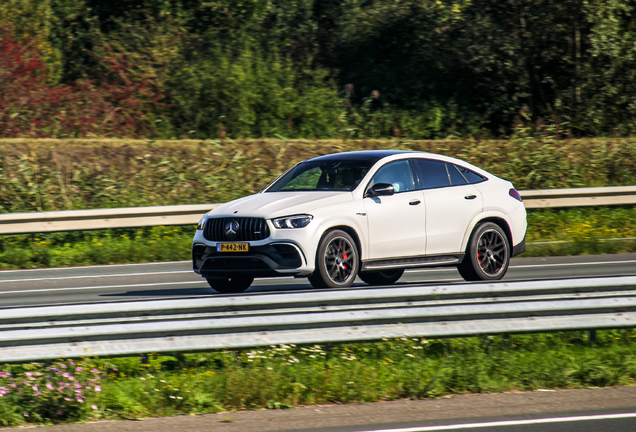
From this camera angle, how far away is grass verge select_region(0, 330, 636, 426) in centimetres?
570

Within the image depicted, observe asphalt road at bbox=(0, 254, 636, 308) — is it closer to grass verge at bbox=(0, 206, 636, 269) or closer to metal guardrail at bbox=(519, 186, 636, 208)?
grass verge at bbox=(0, 206, 636, 269)

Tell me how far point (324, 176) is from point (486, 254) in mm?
2256

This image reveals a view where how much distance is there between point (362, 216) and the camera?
951 centimetres

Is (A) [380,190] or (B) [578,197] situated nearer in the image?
(A) [380,190]

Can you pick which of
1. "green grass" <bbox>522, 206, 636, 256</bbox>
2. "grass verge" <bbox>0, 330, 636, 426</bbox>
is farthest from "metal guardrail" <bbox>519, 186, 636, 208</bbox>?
"grass verge" <bbox>0, 330, 636, 426</bbox>

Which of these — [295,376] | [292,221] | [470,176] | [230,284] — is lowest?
[295,376]

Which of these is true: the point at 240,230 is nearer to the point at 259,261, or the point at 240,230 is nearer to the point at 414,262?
the point at 259,261

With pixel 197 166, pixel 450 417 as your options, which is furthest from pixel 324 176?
pixel 197 166

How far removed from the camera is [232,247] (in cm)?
930

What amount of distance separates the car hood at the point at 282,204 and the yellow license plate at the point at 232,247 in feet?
1.07

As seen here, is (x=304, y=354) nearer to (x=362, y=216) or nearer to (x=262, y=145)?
(x=362, y=216)

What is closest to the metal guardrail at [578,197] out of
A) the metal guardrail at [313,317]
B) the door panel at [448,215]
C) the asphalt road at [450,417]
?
the door panel at [448,215]

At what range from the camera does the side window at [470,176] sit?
10.6 metres

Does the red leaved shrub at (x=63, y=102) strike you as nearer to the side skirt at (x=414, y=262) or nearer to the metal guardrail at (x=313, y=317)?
the side skirt at (x=414, y=262)
